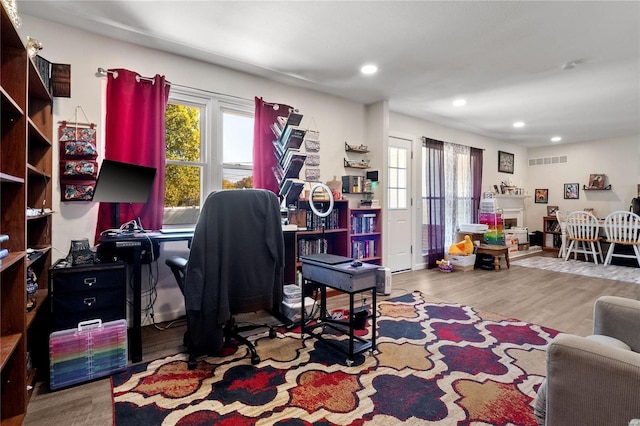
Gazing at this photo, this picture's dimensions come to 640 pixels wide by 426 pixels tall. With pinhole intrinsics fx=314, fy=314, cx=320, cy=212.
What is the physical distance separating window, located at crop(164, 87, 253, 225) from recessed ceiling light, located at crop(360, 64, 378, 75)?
51.6 inches

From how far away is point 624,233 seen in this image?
5.45m

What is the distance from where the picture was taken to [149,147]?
9.17 feet

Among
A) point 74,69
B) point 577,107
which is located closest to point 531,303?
point 577,107

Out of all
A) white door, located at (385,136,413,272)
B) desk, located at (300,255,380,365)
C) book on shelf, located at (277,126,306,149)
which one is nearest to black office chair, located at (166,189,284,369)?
desk, located at (300,255,380,365)

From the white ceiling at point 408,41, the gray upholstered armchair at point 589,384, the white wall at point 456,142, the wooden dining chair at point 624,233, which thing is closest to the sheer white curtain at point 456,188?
the white wall at point 456,142

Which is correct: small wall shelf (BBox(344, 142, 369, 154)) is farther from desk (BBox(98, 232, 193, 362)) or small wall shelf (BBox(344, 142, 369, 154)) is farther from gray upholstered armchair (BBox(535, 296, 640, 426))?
gray upholstered armchair (BBox(535, 296, 640, 426))

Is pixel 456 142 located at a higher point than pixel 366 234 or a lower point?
higher

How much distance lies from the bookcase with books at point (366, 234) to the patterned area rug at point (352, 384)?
169 centimetres

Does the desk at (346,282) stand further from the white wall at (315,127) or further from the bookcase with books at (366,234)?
the bookcase with books at (366,234)

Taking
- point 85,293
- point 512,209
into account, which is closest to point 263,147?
point 85,293

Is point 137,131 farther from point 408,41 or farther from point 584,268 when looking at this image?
point 584,268

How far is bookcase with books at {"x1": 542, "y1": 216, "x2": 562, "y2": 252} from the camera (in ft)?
23.7

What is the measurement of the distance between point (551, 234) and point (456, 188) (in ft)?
11.1

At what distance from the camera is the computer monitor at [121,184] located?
2367mm
